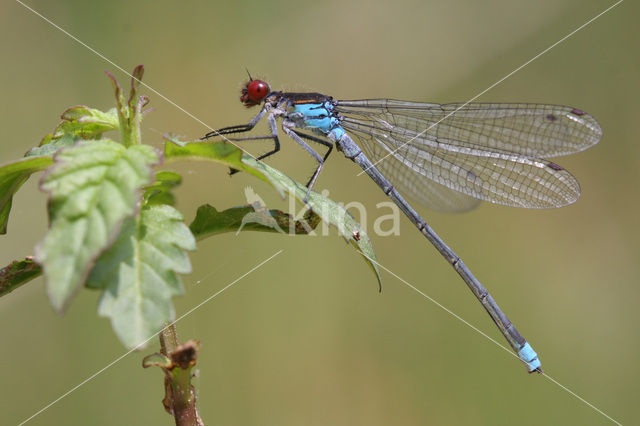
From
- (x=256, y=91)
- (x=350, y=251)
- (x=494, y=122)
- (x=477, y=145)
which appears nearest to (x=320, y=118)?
(x=256, y=91)

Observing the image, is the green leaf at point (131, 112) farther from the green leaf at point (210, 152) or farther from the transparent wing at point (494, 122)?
the transparent wing at point (494, 122)

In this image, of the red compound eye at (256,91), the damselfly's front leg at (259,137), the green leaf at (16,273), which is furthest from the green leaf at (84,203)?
the red compound eye at (256,91)

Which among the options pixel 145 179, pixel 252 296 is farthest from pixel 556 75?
pixel 145 179

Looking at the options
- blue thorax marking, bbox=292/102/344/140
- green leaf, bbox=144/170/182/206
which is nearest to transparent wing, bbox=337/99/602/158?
blue thorax marking, bbox=292/102/344/140

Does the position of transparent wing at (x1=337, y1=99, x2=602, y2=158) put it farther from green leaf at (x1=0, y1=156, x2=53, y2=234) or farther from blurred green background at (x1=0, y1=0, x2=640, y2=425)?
green leaf at (x1=0, y1=156, x2=53, y2=234)

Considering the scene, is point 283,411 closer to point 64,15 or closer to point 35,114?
point 35,114

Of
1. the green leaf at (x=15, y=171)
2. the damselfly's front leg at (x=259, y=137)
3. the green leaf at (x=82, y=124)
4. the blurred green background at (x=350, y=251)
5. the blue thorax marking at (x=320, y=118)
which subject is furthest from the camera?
the blurred green background at (x=350, y=251)

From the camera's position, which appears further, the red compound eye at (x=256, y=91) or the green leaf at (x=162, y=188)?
the red compound eye at (x=256, y=91)
